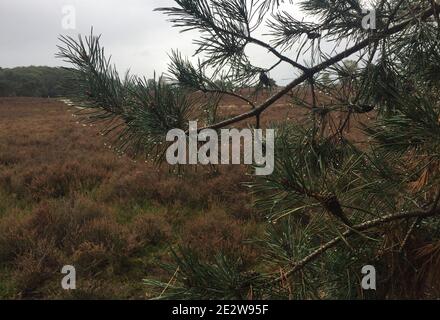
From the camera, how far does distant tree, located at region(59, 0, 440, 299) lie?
1057mm

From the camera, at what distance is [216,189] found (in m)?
6.53

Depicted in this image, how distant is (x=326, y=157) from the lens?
5.89 feet

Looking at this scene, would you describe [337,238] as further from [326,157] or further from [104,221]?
[104,221]

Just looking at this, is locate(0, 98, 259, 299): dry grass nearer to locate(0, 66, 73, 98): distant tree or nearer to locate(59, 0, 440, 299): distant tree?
locate(59, 0, 440, 299): distant tree

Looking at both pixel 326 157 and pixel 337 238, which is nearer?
pixel 337 238

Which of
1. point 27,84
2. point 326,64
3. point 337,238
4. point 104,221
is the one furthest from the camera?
point 27,84

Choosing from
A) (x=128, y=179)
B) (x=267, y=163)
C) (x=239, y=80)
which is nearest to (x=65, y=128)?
(x=128, y=179)

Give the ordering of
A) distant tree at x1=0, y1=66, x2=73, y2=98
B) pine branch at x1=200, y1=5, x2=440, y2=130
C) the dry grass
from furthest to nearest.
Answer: distant tree at x1=0, y1=66, x2=73, y2=98, the dry grass, pine branch at x1=200, y1=5, x2=440, y2=130

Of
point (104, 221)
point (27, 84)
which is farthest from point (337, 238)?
point (27, 84)

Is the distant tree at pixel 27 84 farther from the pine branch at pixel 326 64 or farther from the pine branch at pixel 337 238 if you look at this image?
the pine branch at pixel 337 238

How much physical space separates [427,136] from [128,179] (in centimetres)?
619

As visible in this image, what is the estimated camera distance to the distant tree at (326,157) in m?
1.06

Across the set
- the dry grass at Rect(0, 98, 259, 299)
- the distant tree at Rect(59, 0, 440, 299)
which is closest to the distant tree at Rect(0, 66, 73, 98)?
the dry grass at Rect(0, 98, 259, 299)

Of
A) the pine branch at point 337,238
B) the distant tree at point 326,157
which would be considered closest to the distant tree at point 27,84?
the distant tree at point 326,157
